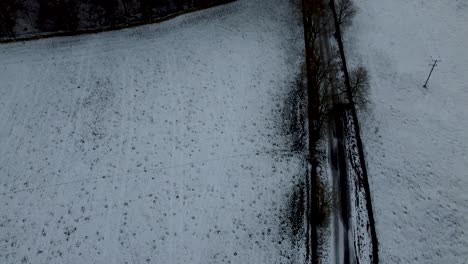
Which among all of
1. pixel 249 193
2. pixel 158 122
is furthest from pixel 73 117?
pixel 249 193

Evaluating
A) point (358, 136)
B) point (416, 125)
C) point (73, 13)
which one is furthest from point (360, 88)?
point (73, 13)

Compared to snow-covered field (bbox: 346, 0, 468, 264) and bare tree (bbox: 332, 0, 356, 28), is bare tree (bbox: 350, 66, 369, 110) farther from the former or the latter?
bare tree (bbox: 332, 0, 356, 28)

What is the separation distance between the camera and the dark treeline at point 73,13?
134ft

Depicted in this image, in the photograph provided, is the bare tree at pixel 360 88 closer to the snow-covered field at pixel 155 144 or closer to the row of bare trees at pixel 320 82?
the row of bare trees at pixel 320 82

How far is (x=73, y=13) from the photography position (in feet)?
136

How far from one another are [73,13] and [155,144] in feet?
63.2

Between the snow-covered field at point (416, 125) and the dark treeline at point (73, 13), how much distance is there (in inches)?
819

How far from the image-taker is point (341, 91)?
36.6 metres

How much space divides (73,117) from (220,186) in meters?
14.7

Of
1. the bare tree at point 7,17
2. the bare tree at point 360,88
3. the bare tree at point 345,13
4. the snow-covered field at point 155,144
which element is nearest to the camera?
the snow-covered field at point 155,144

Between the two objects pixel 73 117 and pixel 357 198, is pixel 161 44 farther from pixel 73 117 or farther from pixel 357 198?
pixel 357 198

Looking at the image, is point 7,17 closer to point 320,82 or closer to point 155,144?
point 155,144

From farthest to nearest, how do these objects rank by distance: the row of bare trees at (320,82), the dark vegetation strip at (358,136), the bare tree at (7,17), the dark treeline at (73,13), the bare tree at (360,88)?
the dark treeline at (73,13) < the bare tree at (7,17) < the bare tree at (360,88) < the row of bare trees at (320,82) < the dark vegetation strip at (358,136)

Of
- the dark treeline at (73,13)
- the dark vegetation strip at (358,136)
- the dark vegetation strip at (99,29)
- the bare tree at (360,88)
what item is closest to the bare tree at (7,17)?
the dark treeline at (73,13)
